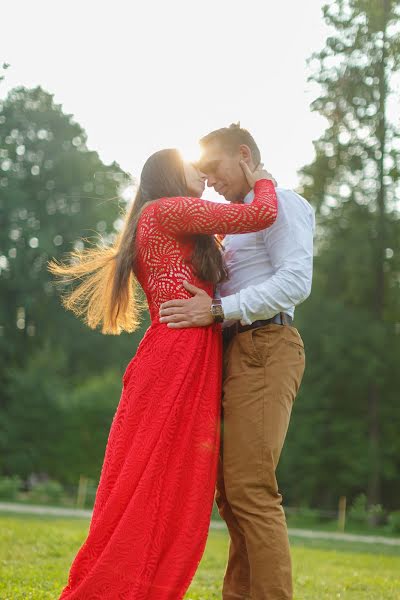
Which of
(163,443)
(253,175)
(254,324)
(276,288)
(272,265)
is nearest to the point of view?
(163,443)

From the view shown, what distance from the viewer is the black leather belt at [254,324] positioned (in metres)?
4.13

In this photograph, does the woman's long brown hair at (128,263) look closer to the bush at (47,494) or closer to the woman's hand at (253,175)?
the woman's hand at (253,175)

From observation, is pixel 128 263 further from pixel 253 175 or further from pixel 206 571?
pixel 206 571

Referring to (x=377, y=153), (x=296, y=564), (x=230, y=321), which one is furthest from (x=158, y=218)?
(x=377, y=153)

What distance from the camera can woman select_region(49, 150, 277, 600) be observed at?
12.4 ft

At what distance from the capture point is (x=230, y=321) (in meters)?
4.26

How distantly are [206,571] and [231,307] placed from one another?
4299mm

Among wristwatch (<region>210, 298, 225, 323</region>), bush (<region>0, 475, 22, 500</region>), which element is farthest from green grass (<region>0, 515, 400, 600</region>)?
bush (<region>0, 475, 22, 500</region>)

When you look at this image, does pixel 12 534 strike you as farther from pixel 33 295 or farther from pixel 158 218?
pixel 33 295

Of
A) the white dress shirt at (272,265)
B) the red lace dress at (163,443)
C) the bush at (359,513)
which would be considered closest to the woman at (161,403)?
the red lace dress at (163,443)

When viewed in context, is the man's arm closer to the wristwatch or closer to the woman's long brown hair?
the wristwatch

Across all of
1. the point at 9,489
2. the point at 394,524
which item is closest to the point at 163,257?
the point at 394,524

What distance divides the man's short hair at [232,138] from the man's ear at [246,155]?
0.02 m

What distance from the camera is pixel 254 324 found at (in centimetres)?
413
